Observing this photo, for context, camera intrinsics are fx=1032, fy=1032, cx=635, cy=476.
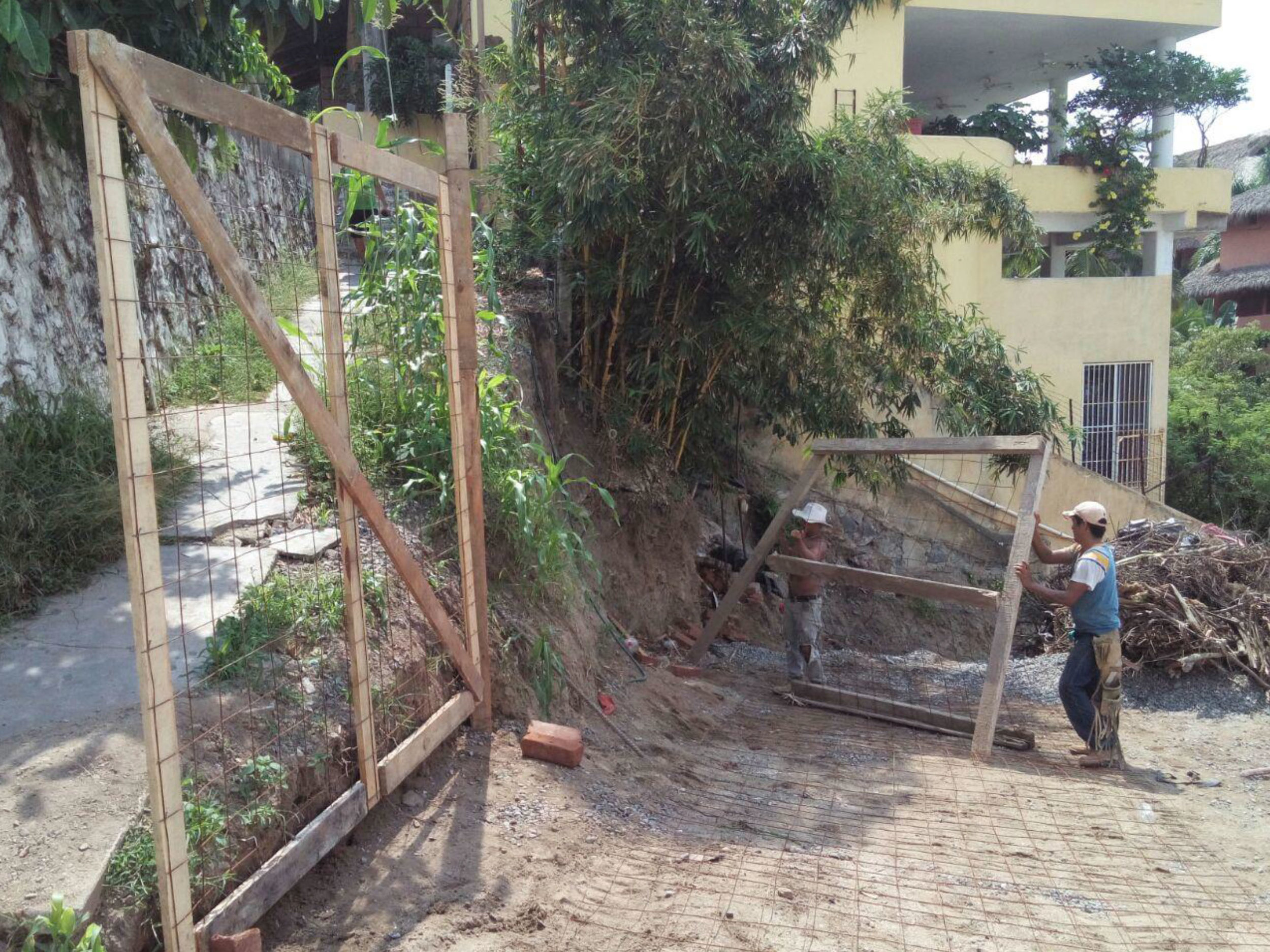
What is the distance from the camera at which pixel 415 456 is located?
16.5 feet

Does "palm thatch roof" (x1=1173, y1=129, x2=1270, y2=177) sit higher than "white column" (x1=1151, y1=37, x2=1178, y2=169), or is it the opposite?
"palm thatch roof" (x1=1173, y1=129, x2=1270, y2=177)

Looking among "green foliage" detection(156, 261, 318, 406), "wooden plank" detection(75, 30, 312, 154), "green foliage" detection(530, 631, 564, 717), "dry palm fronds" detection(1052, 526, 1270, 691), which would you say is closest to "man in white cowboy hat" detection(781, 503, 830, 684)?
"dry palm fronds" detection(1052, 526, 1270, 691)

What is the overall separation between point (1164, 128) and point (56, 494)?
48.0ft

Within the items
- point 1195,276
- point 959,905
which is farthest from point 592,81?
point 1195,276

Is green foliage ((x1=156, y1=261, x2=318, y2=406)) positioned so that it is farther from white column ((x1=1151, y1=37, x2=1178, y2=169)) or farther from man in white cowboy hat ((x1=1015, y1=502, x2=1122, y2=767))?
white column ((x1=1151, y1=37, x2=1178, y2=169))

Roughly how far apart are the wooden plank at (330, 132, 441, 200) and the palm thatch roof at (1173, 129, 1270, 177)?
29125mm

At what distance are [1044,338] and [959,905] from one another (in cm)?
1075

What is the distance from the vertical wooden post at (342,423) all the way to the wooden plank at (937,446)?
13.8 feet

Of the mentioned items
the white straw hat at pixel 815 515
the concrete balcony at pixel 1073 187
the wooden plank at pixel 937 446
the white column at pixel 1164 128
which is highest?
the white column at pixel 1164 128

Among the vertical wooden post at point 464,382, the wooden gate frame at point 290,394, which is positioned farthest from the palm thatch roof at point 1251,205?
the wooden gate frame at point 290,394

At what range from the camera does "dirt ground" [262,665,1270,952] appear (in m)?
3.31

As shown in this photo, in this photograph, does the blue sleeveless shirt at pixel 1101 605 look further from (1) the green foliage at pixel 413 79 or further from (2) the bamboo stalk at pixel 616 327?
(1) the green foliage at pixel 413 79

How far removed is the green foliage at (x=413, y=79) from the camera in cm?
1512

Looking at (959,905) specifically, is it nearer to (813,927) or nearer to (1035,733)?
(813,927)
